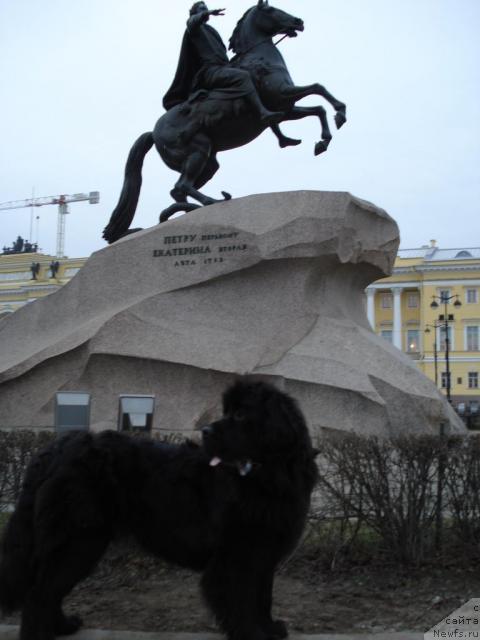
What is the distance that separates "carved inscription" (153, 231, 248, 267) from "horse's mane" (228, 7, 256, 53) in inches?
128

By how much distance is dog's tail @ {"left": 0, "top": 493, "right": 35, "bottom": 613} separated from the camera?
387 cm

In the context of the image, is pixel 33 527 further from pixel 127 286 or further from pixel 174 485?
pixel 127 286

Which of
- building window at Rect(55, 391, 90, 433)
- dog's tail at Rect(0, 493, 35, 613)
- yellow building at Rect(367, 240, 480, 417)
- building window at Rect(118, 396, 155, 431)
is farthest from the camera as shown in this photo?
yellow building at Rect(367, 240, 480, 417)

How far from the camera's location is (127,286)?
34.7ft

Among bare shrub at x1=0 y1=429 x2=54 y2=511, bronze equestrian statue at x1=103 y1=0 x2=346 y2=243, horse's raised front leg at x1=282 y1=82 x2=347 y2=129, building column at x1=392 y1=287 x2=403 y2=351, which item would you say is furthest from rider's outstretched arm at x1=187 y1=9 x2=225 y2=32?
building column at x1=392 y1=287 x2=403 y2=351

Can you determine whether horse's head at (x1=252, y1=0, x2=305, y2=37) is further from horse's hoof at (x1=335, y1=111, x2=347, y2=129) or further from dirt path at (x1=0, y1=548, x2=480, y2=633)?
dirt path at (x1=0, y1=548, x2=480, y2=633)

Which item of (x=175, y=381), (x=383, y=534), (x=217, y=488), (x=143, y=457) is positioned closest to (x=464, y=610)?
(x=383, y=534)

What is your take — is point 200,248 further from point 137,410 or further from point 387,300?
point 387,300

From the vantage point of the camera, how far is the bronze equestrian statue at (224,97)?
1110 cm

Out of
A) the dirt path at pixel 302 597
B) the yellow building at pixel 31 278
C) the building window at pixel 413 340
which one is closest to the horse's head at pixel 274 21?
the dirt path at pixel 302 597

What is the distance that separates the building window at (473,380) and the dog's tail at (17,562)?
61.9m

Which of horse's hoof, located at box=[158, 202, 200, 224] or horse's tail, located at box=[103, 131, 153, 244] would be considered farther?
horse's tail, located at box=[103, 131, 153, 244]

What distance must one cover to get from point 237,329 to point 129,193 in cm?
396

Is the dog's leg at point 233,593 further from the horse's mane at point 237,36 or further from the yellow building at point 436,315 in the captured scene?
the yellow building at point 436,315
